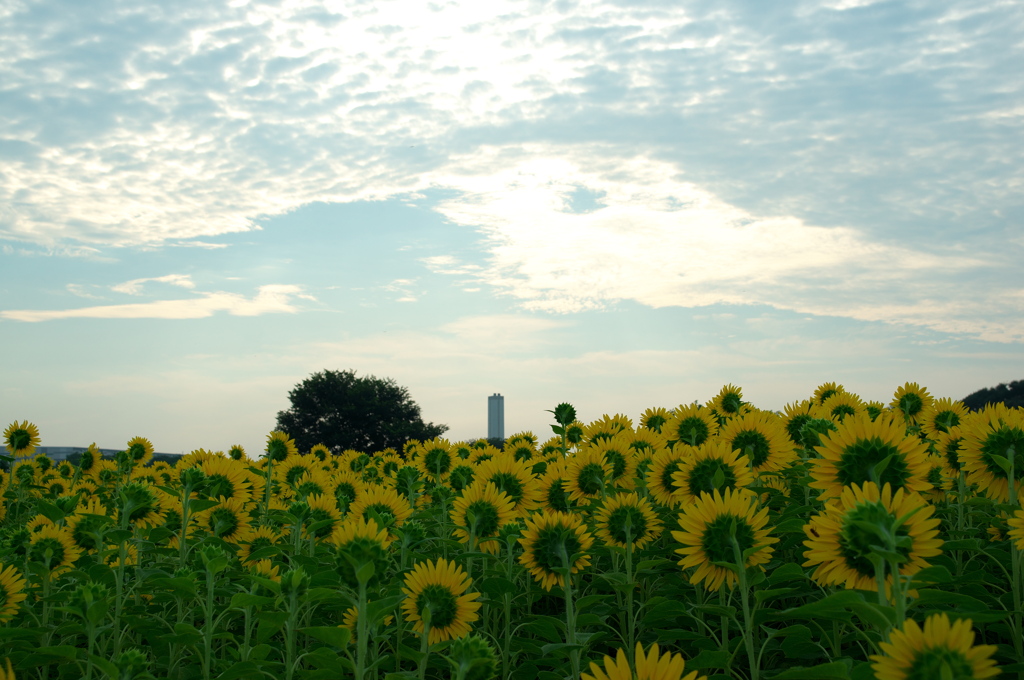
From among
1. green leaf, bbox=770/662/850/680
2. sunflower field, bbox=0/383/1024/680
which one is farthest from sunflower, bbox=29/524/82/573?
green leaf, bbox=770/662/850/680

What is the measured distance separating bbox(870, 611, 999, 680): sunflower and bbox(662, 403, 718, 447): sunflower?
431 centimetres

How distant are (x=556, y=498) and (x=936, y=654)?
3.38 metres

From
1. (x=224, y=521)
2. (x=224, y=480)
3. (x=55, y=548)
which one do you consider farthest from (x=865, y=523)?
(x=55, y=548)

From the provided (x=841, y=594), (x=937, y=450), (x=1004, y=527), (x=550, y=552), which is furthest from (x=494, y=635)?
(x=937, y=450)

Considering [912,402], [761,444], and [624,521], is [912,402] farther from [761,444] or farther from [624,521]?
[624,521]

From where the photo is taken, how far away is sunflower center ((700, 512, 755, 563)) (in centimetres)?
297

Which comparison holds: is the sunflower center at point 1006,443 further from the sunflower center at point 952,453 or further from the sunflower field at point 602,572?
the sunflower center at point 952,453

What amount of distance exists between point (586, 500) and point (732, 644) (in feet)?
5.17

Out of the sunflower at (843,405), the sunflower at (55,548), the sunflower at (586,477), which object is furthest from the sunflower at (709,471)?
the sunflower at (55,548)

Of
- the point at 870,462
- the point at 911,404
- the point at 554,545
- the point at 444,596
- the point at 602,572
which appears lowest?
the point at 602,572

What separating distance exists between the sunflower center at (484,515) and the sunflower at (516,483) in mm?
428

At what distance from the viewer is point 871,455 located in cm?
294

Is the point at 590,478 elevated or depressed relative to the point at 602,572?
elevated

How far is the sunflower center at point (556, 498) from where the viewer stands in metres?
4.84
